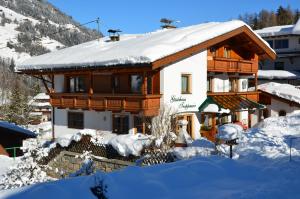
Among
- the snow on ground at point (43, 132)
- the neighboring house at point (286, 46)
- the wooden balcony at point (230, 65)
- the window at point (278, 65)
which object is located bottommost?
the snow on ground at point (43, 132)

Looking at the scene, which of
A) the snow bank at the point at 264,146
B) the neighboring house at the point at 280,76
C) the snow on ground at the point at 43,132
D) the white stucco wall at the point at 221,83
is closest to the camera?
the snow bank at the point at 264,146

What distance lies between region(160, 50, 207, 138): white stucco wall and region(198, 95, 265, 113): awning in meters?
0.43

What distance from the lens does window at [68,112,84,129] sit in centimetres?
2403

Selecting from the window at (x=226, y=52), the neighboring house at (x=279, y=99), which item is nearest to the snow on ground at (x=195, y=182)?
the window at (x=226, y=52)

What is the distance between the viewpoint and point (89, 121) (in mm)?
23484

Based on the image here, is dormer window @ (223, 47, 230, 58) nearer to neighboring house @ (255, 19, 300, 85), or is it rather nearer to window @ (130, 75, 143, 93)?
window @ (130, 75, 143, 93)

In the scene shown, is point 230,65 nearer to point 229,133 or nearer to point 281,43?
point 229,133

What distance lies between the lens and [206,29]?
22406 mm

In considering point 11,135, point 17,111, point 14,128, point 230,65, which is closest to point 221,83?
point 230,65

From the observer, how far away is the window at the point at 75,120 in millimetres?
24031

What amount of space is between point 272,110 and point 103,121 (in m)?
14.2

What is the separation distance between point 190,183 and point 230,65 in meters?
17.1

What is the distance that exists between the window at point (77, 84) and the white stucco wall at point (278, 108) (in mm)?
14746

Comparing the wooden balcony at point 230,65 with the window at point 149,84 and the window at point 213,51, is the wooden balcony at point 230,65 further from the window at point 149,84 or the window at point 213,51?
the window at point 149,84
